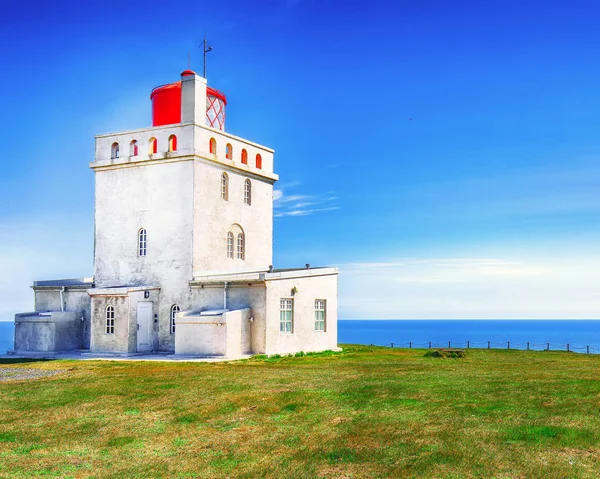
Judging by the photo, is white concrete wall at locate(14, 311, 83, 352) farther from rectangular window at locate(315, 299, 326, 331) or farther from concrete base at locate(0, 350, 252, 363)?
rectangular window at locate(315, 299, 326, 331)

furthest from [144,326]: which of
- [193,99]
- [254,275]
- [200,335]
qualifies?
[193,99]

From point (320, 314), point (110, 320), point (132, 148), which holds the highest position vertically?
point (132, 148)

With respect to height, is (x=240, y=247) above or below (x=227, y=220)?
below

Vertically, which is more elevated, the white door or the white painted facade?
the white painted facade

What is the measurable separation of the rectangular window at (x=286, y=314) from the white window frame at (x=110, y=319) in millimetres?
7479

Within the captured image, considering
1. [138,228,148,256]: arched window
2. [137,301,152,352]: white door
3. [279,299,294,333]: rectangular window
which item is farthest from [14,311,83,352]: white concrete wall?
[279,299,294,333]: rectangular window

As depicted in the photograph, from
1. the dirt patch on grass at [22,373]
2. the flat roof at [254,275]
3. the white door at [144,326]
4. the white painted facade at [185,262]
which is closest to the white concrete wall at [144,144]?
the white painted facade at [185,262]

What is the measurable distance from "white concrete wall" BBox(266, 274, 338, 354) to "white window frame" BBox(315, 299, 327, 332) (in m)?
0.15

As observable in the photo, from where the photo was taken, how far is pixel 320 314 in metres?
30.5

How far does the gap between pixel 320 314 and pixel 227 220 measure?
21.0 ft

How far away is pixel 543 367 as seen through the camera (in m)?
21.4

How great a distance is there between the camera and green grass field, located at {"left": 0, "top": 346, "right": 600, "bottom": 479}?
30.3 feet

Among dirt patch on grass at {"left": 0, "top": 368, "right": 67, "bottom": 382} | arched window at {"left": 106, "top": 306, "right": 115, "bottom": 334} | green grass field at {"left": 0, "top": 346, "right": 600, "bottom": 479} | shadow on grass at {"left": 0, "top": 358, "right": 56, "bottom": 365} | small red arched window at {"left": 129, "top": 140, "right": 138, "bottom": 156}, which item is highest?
small red arched window at {"left": 129, "top": 140, "right": 138, "bottom": 156}

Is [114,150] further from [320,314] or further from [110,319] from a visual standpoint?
[320,314]
